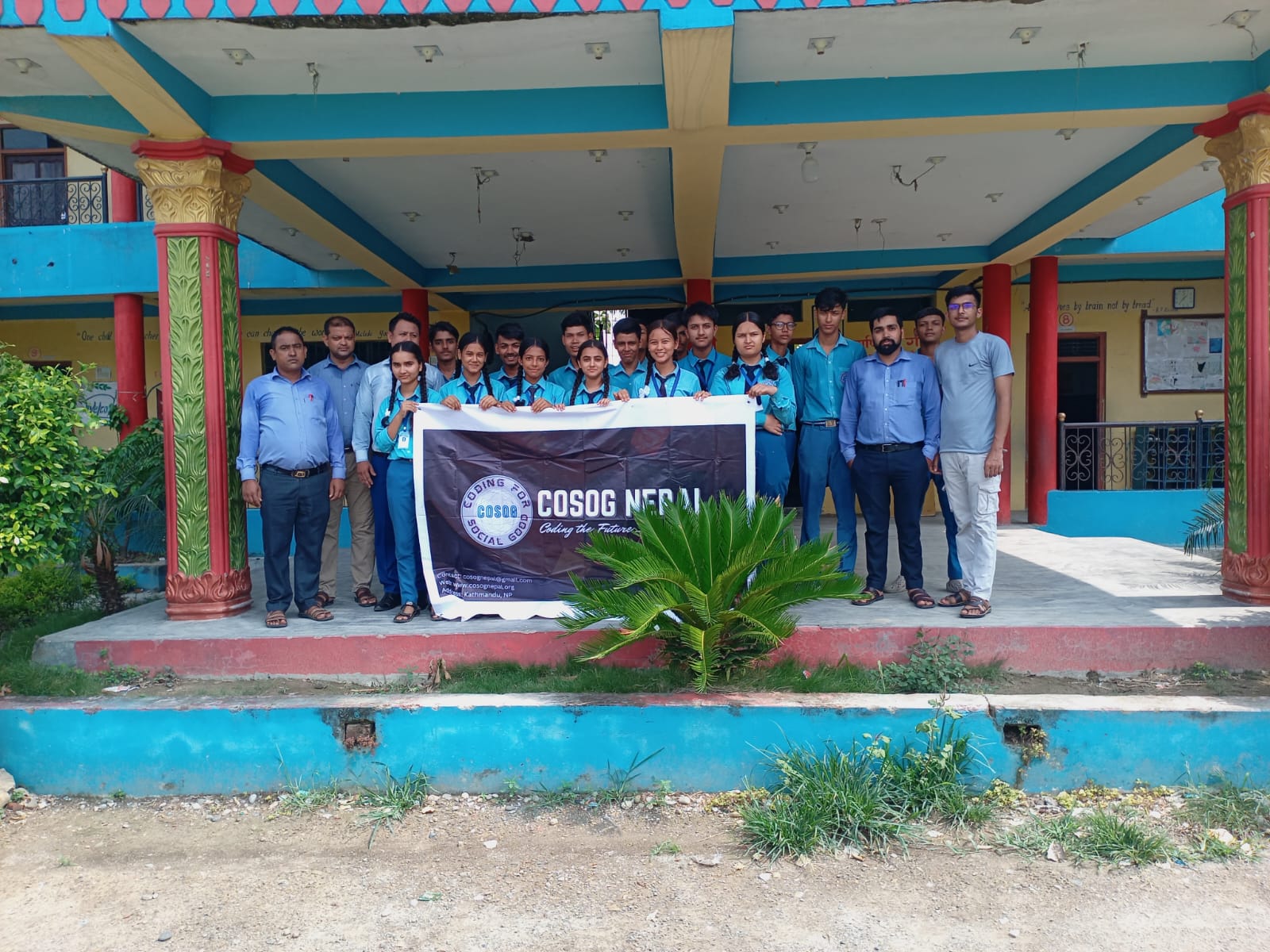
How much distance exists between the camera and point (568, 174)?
700cm

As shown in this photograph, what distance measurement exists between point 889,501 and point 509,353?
2.31 meters

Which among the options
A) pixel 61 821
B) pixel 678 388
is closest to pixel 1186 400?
pixel 678 388

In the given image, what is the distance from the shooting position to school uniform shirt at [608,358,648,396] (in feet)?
17.0

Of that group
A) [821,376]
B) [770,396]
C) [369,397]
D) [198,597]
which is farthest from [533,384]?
[198,597]

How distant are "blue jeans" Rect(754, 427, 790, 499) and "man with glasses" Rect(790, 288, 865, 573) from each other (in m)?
0.20

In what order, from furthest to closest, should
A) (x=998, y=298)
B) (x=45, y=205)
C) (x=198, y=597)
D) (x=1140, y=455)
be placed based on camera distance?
(x=45, y=205)
(x=1140, y=455)
(x=998, y=298)
(x=198, y=597)

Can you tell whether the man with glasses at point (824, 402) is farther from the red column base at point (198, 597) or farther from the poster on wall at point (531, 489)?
the red column base at point (198, 597)

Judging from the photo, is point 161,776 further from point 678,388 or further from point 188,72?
point 188,72

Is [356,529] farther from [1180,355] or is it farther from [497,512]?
[1180,355]

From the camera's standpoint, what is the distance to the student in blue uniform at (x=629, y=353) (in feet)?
16.9

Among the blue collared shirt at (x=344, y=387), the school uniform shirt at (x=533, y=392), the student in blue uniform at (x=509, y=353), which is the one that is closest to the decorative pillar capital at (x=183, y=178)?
the blue collared shirt at (x=344, y=387)

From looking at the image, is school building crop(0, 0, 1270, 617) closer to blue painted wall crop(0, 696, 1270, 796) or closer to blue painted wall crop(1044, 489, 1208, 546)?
blue painted wall crop(1044, 489, 1208, 546)

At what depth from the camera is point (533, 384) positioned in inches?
205

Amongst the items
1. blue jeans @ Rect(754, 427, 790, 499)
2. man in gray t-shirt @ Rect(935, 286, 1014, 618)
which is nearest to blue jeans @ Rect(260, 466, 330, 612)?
blue jeans @ Rect(754, 427, 790, 499)
